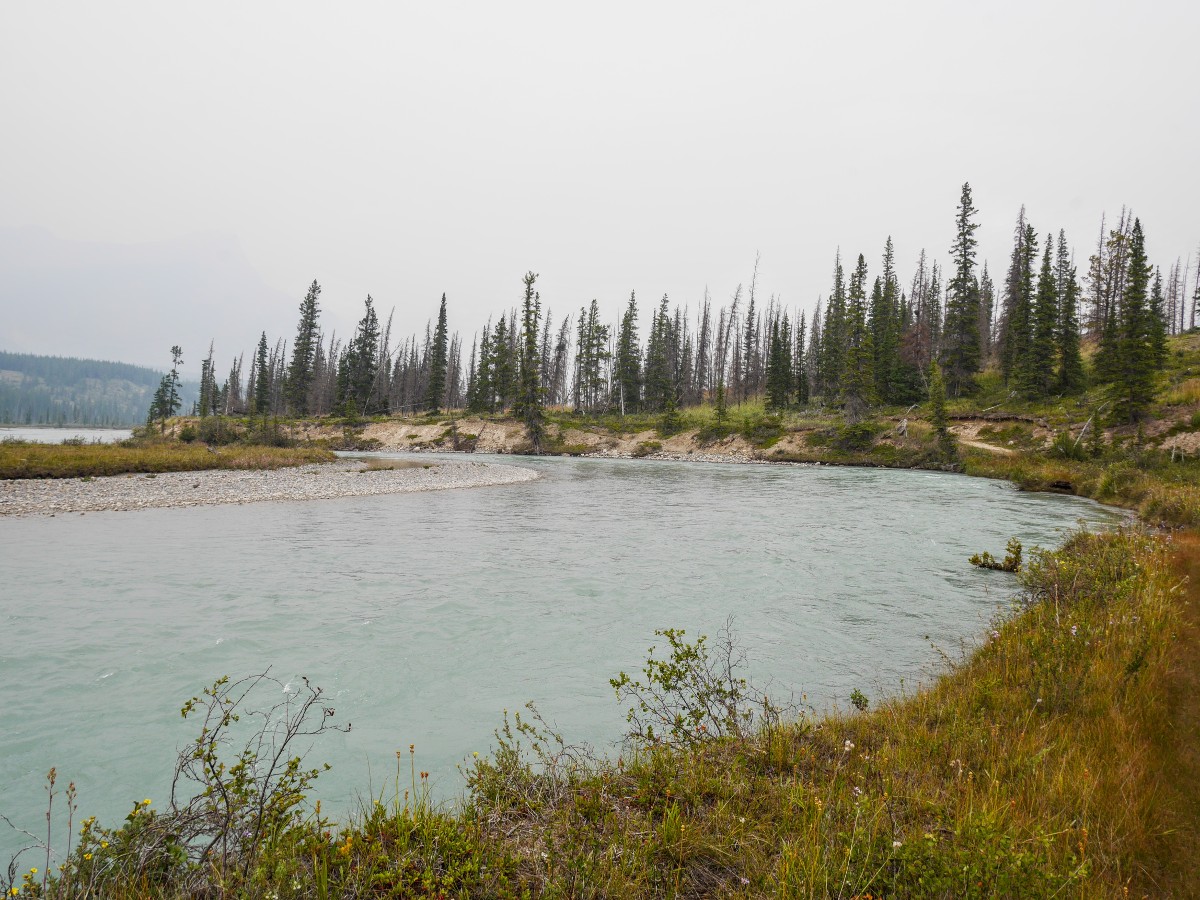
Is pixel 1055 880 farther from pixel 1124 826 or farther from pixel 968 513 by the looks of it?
pixel 968 513

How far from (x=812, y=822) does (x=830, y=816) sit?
119mm

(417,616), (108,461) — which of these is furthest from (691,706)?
(108,461)

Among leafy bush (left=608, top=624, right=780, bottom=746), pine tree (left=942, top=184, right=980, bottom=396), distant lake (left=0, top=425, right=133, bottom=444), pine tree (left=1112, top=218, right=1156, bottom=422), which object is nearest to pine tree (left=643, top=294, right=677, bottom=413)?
pine tree (left=942, top=184, right=980, bottom=396)

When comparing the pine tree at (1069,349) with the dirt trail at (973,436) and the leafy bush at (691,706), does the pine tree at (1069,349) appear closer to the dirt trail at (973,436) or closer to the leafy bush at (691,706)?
the dirt trail at (973,436)

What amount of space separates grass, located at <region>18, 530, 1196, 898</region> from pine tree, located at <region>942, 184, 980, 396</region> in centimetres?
5630

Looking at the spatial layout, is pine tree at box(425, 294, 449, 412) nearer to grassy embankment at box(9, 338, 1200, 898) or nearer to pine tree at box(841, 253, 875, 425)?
pine tree at box(841, 253, 875, 425)

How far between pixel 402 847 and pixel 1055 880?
3.29 m

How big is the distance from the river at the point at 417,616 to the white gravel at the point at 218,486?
2.57 m

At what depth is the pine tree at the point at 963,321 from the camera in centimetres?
5172

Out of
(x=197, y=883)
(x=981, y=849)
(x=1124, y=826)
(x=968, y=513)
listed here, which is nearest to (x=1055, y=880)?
(x=981, y=849)

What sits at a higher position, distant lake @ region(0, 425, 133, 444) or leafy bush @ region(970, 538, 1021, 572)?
leafy bush @ region(970, 538, 1021, 572)

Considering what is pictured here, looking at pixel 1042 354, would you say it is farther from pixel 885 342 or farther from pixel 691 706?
pixel 691 706

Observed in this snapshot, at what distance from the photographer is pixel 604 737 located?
5.30 meters

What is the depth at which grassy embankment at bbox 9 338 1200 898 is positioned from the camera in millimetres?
2697
